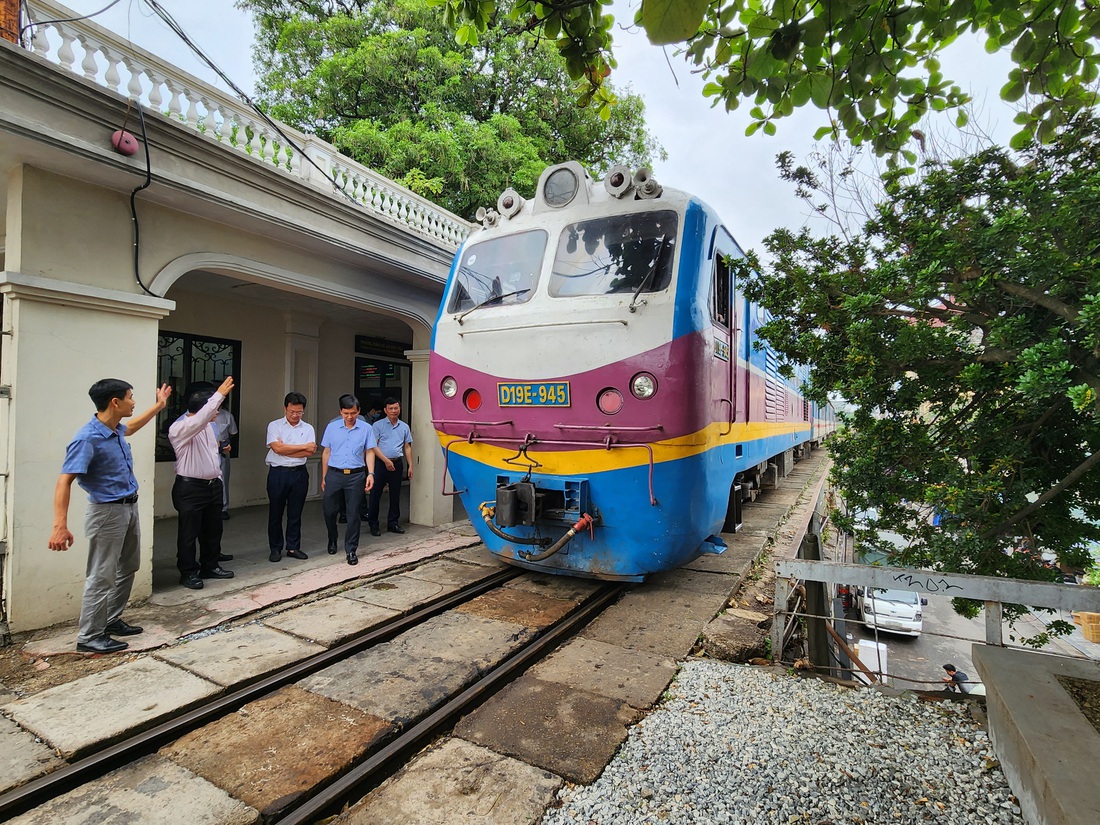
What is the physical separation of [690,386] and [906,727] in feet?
7.11

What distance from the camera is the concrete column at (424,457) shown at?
730 centimetres

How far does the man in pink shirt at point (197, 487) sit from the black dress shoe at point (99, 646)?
1.15 metres

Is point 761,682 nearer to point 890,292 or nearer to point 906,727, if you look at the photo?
point 906,727

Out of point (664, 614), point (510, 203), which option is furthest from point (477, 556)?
point (510, 203)

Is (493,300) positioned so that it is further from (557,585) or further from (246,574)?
(246,574)

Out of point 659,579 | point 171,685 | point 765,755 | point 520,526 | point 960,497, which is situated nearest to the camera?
point 765,755

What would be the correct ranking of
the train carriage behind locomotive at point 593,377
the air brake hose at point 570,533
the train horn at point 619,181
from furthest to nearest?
the train horn at point 619,181 → the air brake hose at point 570,533 → the train carriage behind locomotive at point 593,377

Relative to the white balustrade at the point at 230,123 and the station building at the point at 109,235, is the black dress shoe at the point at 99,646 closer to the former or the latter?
the station building at the point at 109,235

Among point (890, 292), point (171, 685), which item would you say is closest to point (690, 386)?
point (890, 292)

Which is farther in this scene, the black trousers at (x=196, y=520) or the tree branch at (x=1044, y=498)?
the black trousers at (x=196, y=520)

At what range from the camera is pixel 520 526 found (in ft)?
14.5

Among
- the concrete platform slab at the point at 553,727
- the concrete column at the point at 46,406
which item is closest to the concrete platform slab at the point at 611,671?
the concrete platform slab at the point at 553,727

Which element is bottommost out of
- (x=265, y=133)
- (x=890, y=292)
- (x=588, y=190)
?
(x=890, y=292)

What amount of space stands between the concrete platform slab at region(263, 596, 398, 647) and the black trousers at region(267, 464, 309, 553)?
1427mm
